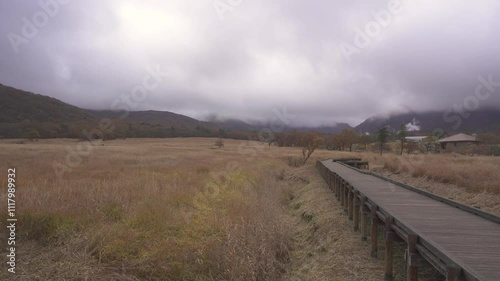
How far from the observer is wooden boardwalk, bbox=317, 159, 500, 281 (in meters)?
4.61

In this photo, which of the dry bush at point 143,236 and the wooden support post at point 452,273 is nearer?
the wooden support post at point 452,273

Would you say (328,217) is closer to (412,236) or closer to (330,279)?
(330,279)

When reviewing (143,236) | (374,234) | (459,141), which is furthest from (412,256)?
(459,141)

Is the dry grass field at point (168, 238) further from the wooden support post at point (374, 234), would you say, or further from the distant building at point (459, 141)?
the distant building at point (459, 141)

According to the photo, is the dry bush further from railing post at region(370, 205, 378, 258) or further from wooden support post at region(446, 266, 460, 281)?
wooden support post at region(446, 266, 460, 281)

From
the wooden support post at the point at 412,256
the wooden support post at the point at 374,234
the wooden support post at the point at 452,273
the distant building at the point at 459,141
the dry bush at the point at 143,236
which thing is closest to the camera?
the wooden support post at the point at 452,273

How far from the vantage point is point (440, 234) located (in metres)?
6.39

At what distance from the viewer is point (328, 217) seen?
11.8 meters

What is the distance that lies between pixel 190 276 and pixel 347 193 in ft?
25.1

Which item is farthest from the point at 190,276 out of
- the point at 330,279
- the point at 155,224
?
the point at 330,279

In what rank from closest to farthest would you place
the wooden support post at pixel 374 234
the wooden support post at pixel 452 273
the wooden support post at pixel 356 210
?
the wooden support post at pixel 452 273 → the wooden support post at pixel 374 234 → the wooden support post at pixel 356 210

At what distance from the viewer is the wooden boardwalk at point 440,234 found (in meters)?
4.61

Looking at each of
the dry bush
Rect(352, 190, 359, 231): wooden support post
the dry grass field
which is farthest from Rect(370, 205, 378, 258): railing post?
the dry bush

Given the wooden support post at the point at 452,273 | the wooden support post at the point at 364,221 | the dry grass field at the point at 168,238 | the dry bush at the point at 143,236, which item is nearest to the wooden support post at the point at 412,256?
the wooden support post at the point at 452,273
